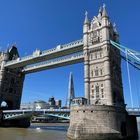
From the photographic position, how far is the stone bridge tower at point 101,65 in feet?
122

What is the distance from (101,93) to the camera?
37562 millimetres

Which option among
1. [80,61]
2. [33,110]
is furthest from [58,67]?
[33,110]

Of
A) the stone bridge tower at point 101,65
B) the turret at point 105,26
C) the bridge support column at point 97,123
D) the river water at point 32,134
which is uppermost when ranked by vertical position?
the turret at point 105,26

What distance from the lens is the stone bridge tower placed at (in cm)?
3731

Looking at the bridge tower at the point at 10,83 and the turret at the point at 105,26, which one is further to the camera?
the bridge tower at the point at 10,83

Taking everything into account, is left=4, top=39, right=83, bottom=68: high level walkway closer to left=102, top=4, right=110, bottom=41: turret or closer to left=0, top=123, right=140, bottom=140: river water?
left=102, top=4, right=110, bottom=41: turret

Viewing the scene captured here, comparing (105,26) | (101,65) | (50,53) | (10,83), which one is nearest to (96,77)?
(101,65)

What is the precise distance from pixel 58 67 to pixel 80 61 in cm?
Answer: 864

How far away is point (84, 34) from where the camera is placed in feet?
143

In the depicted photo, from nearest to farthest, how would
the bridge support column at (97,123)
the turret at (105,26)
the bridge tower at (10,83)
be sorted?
the bridge support column at (97,123) → the turret at (105,26) → the bridge tower at (10,83)

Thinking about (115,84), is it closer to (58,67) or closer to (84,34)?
(84,34)

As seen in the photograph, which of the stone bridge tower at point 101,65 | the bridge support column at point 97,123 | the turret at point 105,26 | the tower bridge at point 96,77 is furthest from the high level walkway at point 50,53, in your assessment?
the bridge support column at point 97,123

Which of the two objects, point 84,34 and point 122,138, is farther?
point 84,34

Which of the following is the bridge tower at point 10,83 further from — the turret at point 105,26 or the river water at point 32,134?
the turret at point 105,26
